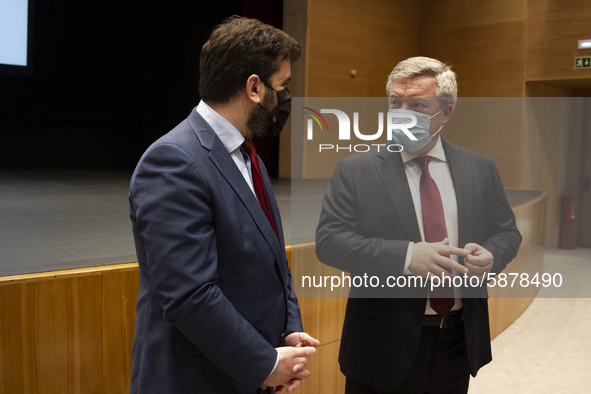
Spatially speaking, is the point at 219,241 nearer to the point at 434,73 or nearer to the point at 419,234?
the point at 419,234

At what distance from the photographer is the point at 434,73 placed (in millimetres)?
1269

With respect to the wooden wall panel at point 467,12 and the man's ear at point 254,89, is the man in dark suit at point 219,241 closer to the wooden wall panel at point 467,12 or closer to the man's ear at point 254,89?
the man's ear at point 254,89

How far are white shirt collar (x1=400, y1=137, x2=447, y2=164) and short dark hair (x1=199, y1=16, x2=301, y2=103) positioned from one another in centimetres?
43

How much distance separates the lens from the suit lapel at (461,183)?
1283mm

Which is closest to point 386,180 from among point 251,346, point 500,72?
point 251,346

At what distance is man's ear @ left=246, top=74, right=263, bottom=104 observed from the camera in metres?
1.04

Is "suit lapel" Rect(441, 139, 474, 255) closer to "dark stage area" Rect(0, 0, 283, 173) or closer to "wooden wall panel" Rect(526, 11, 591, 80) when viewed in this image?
"wooden wall panel" Rect(526, 11, 591, 80)

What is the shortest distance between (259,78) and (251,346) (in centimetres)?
52

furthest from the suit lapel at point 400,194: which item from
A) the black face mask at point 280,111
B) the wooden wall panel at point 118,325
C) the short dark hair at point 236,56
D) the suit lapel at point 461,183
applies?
the wooden wall panel at point 118,325

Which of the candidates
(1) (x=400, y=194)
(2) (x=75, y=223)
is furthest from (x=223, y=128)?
(2) (x=75, y=223)

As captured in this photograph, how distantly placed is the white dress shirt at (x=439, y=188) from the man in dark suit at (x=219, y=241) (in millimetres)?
355

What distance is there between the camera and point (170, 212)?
35.2 inches

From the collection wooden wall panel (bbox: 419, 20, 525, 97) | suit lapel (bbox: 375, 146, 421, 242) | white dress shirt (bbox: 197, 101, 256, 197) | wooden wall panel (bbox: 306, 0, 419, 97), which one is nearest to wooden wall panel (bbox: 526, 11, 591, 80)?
wooden wall panel (bbox: 419, 20, 525, 97)

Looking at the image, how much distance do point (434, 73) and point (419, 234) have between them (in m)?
0.39
